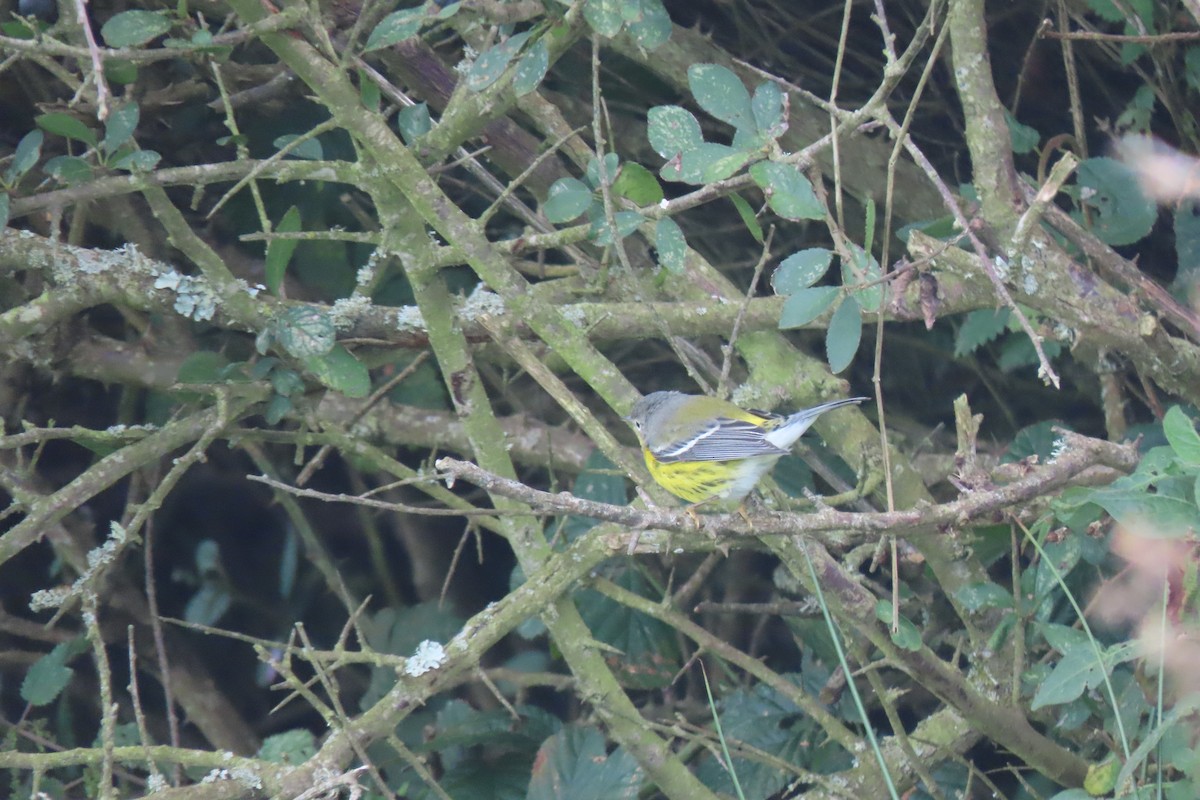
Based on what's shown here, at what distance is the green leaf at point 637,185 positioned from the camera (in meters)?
2.36

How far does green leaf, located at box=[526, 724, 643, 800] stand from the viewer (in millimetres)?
2531

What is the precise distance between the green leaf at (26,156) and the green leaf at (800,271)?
1.51m

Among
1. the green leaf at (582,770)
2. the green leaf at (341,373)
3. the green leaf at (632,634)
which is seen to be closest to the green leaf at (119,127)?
the green leaf at (341,373)

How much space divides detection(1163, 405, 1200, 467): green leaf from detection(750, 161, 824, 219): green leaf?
632 mm

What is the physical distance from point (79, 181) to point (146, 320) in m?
0.83

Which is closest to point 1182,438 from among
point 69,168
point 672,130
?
point 672,130

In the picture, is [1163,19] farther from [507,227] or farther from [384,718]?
[384,718]

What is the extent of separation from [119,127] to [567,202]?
93cm

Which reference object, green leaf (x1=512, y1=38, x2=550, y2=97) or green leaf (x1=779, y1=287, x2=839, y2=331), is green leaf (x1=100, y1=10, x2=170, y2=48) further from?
green leaf (x1=779, y1=287, x2=839, y2=331)

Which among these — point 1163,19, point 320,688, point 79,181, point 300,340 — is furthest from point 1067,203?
point 320,688

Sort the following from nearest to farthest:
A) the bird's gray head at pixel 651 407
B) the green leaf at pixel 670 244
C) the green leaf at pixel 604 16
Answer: the green leaf at pixel 604 16 → the green leaf at pixel 670 244 → the bird's gray head at pixel 651 407

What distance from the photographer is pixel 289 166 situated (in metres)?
2.20

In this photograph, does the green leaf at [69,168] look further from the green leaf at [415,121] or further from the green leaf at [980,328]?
the green leaf at [980,328]

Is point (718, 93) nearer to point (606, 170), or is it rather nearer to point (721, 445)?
point (606, 170)
